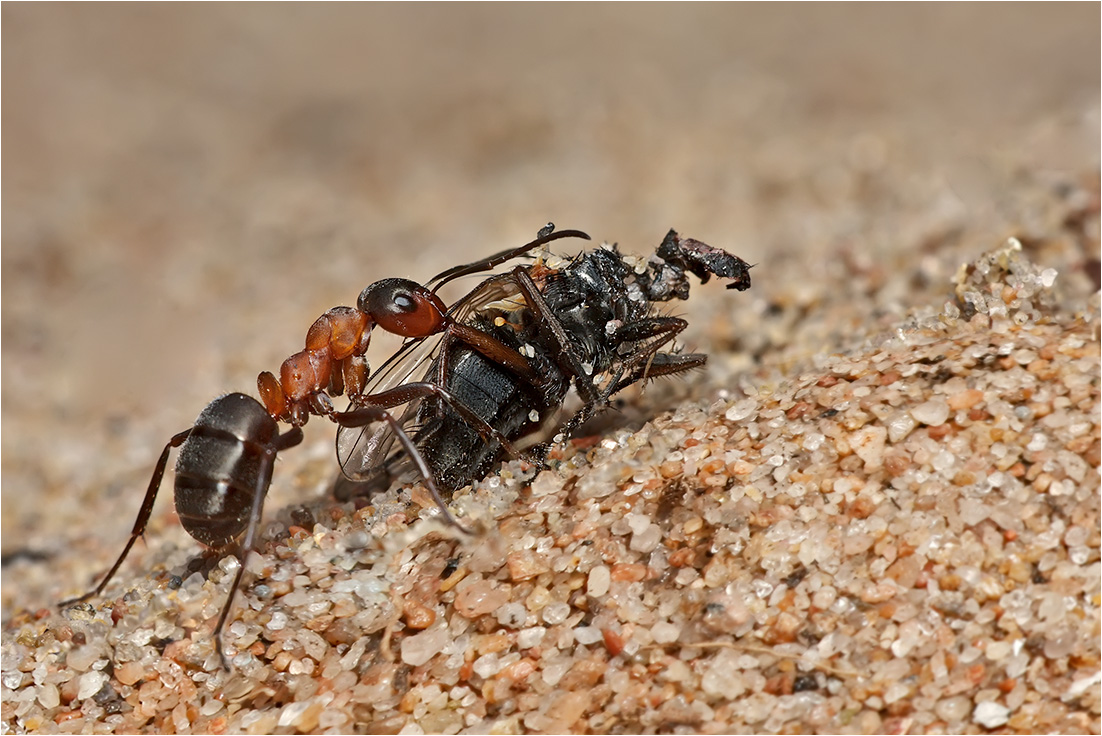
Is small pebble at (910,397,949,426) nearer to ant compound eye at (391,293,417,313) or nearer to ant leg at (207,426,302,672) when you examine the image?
ant compound eye at (391,293,417,313)

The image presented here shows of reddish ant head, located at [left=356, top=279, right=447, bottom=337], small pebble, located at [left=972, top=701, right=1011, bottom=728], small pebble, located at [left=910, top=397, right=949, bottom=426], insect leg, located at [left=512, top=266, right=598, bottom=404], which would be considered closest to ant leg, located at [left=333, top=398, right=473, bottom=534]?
reddish ant head, located at [left=356, top=279, right=447, bottom=337]

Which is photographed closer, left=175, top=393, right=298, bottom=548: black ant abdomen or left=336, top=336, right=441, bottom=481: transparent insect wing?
left=175, top=393, right=298, bottom=548: black ant abdomen

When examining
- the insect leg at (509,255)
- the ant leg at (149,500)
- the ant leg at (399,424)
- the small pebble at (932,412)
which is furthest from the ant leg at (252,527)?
the small pebble at (932,412)

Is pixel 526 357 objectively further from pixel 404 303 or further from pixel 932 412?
pixel 932 412

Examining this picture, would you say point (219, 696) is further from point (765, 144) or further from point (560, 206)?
point (765, 144)

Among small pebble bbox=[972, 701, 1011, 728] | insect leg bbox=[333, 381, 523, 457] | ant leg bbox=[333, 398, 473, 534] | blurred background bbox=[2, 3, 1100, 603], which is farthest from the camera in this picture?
blurred background bbox=[2, 3, 1100, 603]

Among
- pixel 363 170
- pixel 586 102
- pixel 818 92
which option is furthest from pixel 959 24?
pixel 363 170
